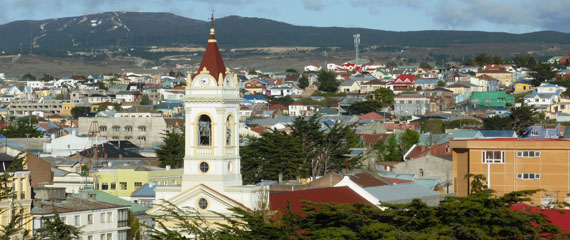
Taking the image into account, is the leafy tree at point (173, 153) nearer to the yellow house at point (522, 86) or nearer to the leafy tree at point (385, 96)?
the leafy tree at point (385, 96)

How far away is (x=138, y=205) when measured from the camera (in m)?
53.2

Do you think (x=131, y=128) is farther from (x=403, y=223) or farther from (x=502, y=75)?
(x=403, y=223)

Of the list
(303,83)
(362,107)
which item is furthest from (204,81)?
(303,83)

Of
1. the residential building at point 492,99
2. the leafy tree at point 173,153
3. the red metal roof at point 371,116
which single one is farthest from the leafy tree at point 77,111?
the leafy tree at point 173,153

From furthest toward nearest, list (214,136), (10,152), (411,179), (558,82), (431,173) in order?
(558,82), (431,173), (411,179), (10,152), (214,136)

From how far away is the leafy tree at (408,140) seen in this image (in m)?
86.2

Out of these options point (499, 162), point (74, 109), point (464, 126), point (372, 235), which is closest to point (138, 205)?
point (499, 162)

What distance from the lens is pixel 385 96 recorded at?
151500 mm

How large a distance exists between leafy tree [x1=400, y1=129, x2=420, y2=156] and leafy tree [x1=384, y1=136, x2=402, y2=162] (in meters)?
0.37

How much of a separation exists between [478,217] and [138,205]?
25.4 meters

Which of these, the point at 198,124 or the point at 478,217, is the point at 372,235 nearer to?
the point at 478,217

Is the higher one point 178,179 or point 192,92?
point 192,92

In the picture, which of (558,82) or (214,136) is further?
(558,82)

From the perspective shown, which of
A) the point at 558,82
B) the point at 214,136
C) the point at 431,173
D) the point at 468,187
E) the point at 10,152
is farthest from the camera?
the point at 558,82
